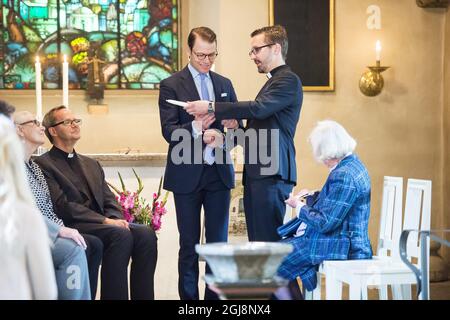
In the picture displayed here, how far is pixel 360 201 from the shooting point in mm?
4340

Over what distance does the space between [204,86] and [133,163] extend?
1073 mm

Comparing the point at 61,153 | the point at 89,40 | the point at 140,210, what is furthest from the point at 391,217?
the point at 89,40

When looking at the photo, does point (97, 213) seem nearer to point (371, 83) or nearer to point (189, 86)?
point (189, 86)

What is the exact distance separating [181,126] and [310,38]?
274cm

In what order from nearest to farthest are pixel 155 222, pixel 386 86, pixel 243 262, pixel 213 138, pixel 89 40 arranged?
1. pixel 243 262
2. pixel 213 138
3. pixel 155 222
4. pixel 386 86
5. pixel 89 40

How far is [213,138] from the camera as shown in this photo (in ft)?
15.4

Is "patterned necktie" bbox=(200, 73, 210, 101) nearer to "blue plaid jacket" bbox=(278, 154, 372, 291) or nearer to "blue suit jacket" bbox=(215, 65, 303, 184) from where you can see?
"blue suit jacket" bbox=(215, 65, 303, 184)

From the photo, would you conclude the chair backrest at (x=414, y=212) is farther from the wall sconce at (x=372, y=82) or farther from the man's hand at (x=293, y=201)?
the wall sconce at (x=372, y=82)

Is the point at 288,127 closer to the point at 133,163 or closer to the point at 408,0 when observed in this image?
the point at 133,163

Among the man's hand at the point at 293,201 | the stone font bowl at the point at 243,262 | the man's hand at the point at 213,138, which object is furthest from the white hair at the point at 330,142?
the stone font bowl at the point at 243,262

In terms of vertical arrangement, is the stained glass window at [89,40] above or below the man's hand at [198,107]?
above

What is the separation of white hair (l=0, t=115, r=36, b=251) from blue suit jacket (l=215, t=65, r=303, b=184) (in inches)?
85.2

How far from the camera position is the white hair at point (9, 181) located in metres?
2.54

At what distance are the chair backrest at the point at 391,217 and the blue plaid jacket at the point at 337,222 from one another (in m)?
0.33
